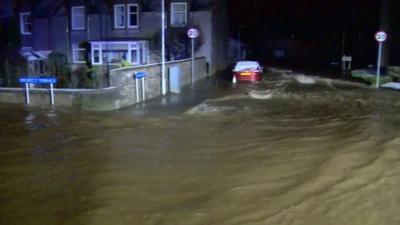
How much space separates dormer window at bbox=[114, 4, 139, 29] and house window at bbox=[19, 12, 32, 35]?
7991mm

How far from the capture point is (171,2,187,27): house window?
36.9 metres

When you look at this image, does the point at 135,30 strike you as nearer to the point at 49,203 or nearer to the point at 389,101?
the point at 389,101

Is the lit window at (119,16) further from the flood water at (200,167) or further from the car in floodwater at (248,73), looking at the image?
the flood water at (200,167)

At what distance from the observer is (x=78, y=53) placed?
38281 mm

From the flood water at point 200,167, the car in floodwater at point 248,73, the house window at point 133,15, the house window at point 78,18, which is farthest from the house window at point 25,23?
the flood water at point 200,167

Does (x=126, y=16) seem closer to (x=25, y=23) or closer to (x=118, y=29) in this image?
(x=118, y=29)

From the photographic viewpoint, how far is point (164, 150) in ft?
39.3

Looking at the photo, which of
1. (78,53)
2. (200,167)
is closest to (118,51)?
(78,53)

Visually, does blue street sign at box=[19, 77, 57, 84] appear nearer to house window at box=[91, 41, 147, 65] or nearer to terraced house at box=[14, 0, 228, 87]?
terraced house at box=[14, 0, 228, 87]

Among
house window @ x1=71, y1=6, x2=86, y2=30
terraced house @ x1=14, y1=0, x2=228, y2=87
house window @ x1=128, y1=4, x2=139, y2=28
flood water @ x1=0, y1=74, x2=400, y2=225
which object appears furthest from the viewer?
house window @ x1=71, y1=6, x2=86, y2=30

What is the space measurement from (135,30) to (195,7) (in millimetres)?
5017

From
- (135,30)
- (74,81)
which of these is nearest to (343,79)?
(135,30)

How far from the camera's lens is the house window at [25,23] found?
40.0m

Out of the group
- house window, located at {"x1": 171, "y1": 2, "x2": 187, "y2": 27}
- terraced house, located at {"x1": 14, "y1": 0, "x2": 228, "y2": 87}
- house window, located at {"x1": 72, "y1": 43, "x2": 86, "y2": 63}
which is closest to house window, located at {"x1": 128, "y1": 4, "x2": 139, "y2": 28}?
terraced house, located at {"x1": 14, "y1": 0, "x2": 228, "y2": 87}
